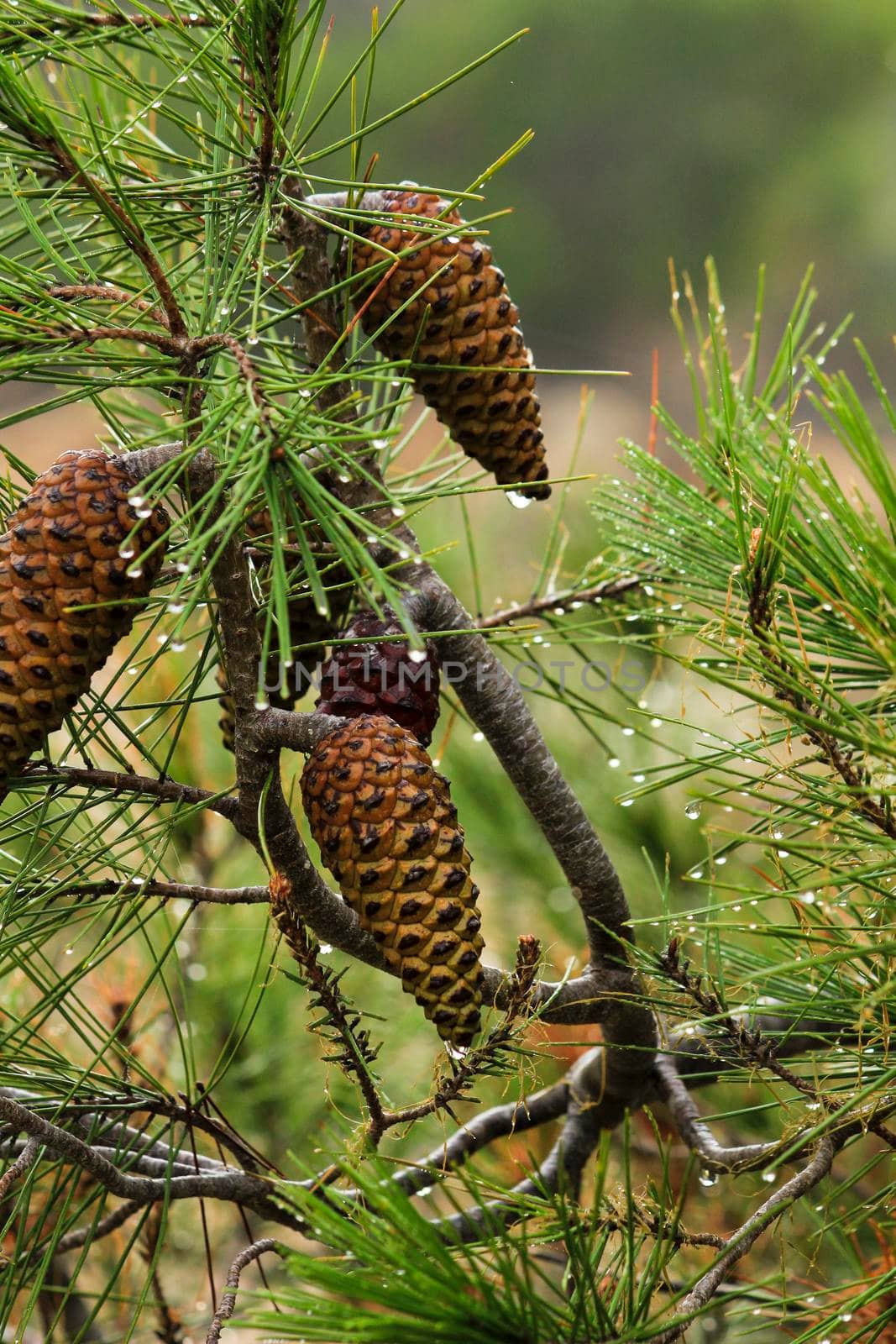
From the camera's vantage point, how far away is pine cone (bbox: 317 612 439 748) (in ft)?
0.95

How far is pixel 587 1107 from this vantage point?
405 mm

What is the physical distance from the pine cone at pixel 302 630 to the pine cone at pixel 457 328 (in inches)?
2.2

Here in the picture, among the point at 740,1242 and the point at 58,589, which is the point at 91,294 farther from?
the point at 740,1242

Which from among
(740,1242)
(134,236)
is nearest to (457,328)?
(134,236)

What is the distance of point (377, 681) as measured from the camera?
29 cm

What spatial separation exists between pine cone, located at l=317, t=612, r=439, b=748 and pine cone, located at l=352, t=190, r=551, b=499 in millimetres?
62

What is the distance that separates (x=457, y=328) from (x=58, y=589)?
0.43ft

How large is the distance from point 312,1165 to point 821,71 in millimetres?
2649

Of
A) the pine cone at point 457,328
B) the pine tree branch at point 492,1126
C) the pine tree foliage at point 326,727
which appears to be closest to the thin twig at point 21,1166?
the pine tree foliage at point 326,727

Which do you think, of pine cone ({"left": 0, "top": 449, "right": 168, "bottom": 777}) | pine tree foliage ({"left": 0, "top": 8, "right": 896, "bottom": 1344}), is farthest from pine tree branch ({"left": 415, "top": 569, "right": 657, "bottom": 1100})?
pine cone ({"left": 0, "top": 449, "right": 168, "bottom": 777})

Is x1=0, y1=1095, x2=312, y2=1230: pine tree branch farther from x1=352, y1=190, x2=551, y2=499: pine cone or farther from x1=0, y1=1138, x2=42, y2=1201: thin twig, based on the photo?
x1=352, y1=190, x2=551, y2=499: pine cone

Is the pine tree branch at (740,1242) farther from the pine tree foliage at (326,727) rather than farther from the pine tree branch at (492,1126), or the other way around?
the pine tree branch at (492,1126)

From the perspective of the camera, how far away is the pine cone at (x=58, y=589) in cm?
25

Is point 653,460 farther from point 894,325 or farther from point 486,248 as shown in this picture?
point 894,325
